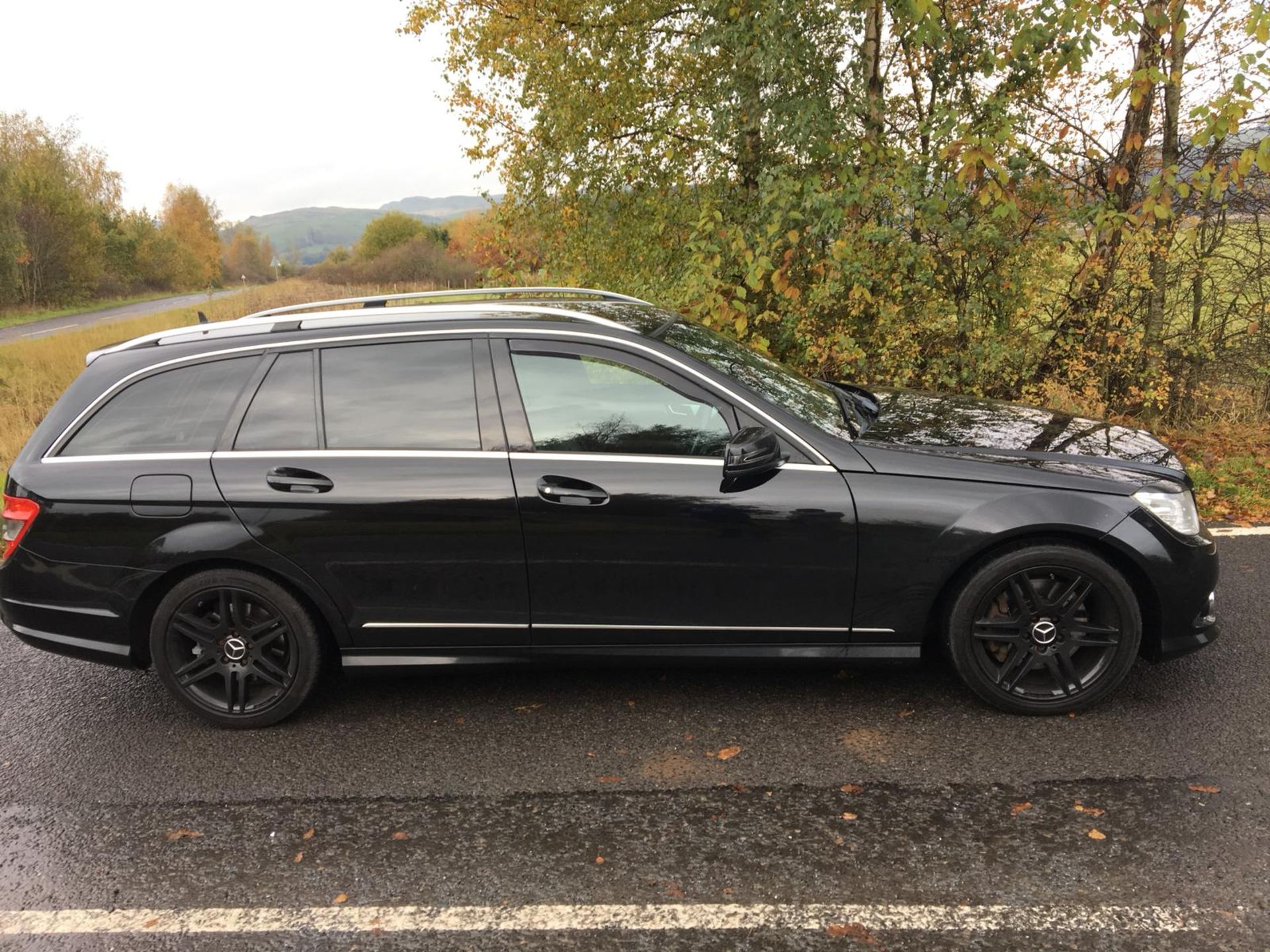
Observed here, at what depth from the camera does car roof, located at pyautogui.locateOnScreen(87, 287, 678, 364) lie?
12.5 ft

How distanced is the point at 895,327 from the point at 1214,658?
4.55 m

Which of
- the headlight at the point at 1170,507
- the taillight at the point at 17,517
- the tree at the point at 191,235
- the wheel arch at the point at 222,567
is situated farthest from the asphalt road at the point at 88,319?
the headlight at the point at 1170,507

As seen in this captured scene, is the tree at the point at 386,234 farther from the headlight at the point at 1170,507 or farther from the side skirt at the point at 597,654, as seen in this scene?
the headlight at the point at 1170,507

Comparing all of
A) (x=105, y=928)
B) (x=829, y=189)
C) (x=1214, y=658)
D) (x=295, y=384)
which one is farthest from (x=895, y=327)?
(x=105, y=928)

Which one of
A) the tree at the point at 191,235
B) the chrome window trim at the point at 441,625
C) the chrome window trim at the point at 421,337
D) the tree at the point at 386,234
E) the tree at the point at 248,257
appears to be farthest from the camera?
the tree at the point at 248,257

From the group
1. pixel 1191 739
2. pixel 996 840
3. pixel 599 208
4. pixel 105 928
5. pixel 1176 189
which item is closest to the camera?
pixel 105 928

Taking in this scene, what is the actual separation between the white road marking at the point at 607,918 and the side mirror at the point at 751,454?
1498mm

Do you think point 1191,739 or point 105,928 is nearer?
point 105,928

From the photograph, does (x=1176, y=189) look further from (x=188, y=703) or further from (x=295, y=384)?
(x=188, y=703)

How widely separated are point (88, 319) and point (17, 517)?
54682mm

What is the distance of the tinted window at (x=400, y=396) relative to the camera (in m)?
3.65

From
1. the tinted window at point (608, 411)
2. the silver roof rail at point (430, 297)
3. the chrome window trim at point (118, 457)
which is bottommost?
the chrome window trim at point (118, 457)

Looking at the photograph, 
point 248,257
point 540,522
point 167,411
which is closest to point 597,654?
point 540,522

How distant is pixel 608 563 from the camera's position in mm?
3559
